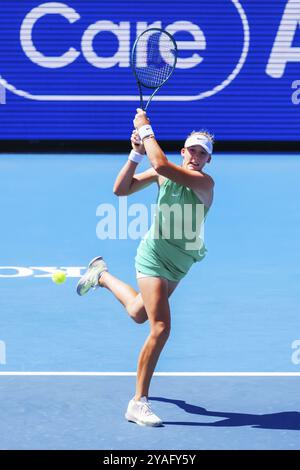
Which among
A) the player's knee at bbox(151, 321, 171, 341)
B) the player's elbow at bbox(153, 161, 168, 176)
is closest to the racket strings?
the player's elbow at bbox(153, 161, 168, 176)

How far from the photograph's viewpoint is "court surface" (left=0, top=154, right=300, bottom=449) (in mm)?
6527

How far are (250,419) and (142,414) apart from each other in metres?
Result: 0.68

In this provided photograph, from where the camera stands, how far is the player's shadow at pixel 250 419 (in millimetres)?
6590

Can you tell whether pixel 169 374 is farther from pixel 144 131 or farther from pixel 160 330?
pixel 144 131

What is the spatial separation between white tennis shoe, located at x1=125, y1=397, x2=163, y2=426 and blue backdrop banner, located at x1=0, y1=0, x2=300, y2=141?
43.7 ft

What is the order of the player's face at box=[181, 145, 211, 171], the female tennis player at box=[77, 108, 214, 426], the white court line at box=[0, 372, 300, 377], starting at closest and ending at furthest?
1. the female tennis player at box=[77, 108, 214, 426]
2. the player's face at box=[181, 145, 211, 171]
3. the white court line at box=[0, 372, 300, 377]

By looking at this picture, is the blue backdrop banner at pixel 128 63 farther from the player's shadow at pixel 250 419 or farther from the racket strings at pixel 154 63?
the player's shadow at pixel 250 419

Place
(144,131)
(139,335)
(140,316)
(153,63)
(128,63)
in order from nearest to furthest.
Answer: (144,131), (140,316), (153,63), (139,335), (128,63)

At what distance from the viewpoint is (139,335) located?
344 inches

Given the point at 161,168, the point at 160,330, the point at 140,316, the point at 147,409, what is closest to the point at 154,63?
the point at 161,168

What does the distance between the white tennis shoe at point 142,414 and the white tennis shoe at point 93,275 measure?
5.12 ft

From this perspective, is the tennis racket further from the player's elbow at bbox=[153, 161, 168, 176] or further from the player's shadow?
the player's shadow
